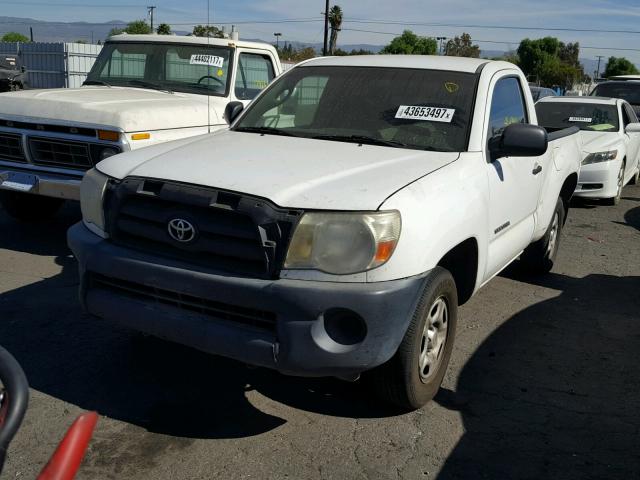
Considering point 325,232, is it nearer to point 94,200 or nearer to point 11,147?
point 94,200

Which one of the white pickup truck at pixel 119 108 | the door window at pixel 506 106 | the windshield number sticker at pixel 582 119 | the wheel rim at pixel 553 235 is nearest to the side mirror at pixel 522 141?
the door window at pixel 506 106

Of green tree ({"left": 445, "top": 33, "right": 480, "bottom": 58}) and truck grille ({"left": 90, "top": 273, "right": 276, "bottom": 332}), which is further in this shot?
green tree ({"left": 445, "top": 33, "right": 480, "bottom": 58})

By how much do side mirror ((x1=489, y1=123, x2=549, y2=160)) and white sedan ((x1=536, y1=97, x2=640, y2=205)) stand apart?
20.8ft

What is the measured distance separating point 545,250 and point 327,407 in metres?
3.17

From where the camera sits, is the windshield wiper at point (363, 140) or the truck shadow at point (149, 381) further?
the windshield wiper at point (363, 140)

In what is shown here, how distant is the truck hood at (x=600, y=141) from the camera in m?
10.3

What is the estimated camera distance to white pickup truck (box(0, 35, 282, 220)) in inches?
243

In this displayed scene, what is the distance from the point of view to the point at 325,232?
313 centimetres

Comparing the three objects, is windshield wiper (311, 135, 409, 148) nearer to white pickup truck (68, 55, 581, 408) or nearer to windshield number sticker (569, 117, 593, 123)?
white pickup truck (68, 55, 581, 408)

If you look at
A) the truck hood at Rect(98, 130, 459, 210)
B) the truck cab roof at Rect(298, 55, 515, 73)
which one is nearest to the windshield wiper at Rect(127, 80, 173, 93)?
the truck cab roof at Rect(298, 55, 515, 73)

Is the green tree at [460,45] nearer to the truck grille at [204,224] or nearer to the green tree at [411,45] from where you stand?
the green tree at [411,45]

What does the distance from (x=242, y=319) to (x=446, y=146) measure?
5.59ft

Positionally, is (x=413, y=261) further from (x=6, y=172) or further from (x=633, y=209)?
(x=633, y=209)

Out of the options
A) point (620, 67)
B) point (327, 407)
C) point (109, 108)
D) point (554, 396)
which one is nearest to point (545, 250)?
point (554, 396)
